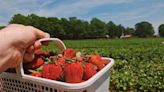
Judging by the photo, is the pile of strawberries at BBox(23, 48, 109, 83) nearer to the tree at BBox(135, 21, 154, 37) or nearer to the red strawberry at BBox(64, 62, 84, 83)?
the red strawberry at BBox(64, 62, 84, 83)

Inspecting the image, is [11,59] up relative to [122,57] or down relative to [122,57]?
up

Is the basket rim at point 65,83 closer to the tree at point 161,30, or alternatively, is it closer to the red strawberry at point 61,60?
the red strawberry at point 61,60

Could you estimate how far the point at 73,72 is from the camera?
971 mm

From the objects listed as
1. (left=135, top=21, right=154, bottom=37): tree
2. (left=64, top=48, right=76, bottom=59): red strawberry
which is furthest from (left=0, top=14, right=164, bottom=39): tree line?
(left=64, top=48, right=76, bottom=59): red strawberry

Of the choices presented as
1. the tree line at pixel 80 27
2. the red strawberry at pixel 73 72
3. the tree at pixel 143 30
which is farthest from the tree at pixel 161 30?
the red strawberry at pixel 73 72

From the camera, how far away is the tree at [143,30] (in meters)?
113

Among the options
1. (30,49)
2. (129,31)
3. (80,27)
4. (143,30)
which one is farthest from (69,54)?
(129,31)

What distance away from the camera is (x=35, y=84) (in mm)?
1000

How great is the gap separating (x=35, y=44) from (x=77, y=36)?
91.6 m

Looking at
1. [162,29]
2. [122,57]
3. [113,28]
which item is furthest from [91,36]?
[122,57]

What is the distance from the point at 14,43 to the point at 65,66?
185 millimetres

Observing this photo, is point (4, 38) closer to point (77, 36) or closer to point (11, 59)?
point (11, 59)

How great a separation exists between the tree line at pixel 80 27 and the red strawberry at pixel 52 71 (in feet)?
232

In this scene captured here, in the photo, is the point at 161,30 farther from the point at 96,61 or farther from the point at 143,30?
the point at 96,61
